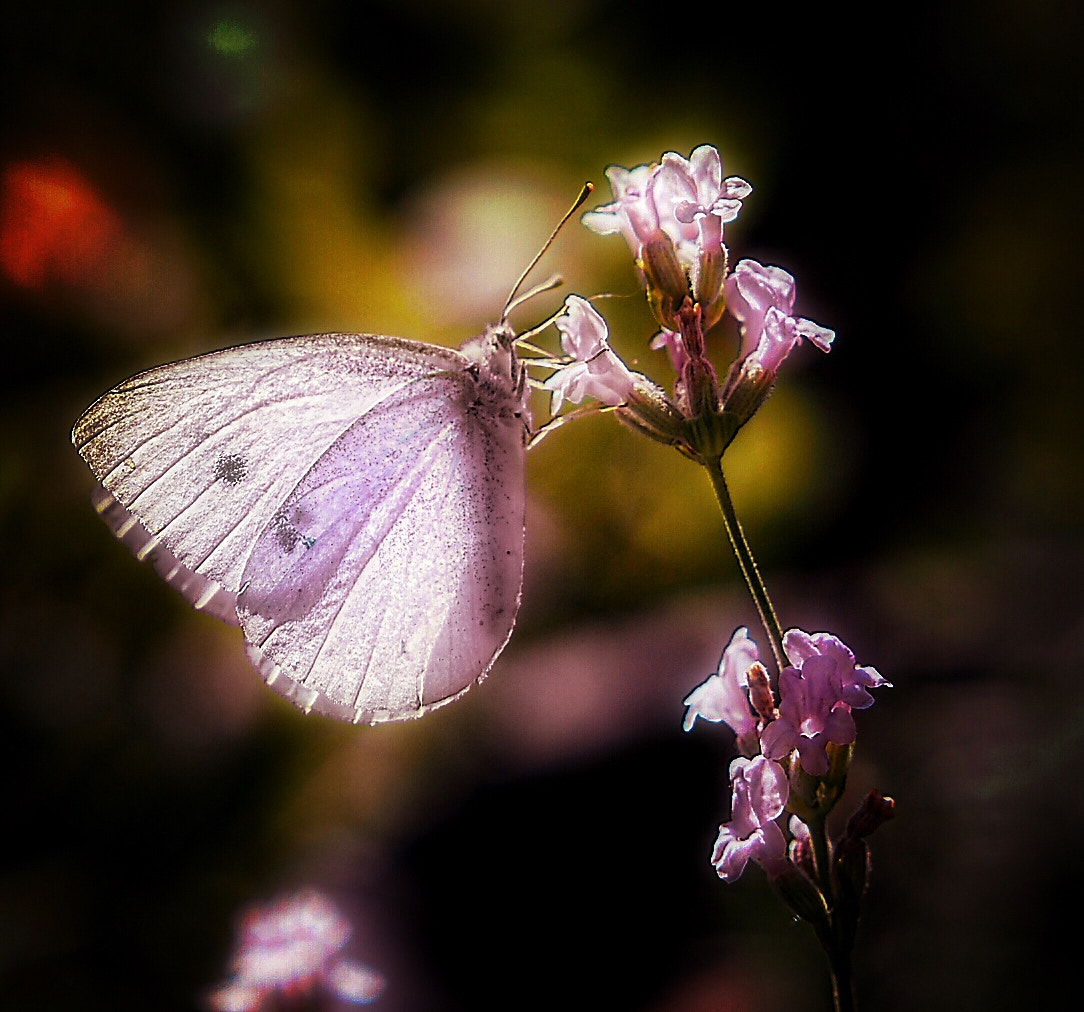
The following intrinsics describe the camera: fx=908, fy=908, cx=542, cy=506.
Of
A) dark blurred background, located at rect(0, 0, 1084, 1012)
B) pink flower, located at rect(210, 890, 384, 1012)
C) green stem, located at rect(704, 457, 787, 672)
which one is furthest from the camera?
dark blurred background, located at rect(0, 0, 1084, 1012)

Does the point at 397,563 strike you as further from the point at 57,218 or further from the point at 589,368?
the point at 57,218

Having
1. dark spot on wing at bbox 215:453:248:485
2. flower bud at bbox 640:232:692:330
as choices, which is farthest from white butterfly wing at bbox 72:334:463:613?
flower bud at bbox 640:232:692:330

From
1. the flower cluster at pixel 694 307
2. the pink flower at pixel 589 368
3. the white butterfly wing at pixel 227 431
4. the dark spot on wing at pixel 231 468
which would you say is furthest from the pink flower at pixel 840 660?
the dark spot on wing at pixel 231 468

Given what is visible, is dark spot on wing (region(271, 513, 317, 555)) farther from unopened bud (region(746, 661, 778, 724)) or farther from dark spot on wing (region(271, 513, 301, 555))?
unopened bud (region(746, 661, 778, 724))

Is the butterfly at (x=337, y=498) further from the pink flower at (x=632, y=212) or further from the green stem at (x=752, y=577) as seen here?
the green stem at (x=752, y=577)

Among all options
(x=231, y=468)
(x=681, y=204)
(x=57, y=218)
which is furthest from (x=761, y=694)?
(x=57, y=218)

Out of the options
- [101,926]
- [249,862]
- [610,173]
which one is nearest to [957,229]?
[610,173]

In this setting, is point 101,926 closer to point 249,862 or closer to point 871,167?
point 249,862
